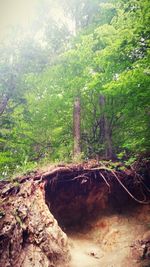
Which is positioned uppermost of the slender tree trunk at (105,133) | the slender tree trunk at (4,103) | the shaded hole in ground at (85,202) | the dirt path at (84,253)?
the slender tree trunk at (4,103)

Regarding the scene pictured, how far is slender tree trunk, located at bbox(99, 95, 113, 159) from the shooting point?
1350cm

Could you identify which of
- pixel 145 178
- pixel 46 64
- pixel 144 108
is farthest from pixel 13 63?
pixel 145 178

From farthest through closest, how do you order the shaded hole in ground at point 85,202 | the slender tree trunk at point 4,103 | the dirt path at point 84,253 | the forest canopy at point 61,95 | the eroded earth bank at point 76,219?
the slender tree trunk at point 4,103 < the forest canopy at point 61,95 < the shaded hole in ground at point 85,202 < the dirt path at point 84,253 < the eroded earth bank at point 76,219

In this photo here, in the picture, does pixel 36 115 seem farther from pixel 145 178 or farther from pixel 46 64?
pixel 145 178

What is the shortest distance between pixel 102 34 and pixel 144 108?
347 cm

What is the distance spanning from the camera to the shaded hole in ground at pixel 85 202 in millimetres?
10859

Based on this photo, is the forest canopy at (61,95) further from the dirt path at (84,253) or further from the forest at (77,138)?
the dirt path at (84,253)

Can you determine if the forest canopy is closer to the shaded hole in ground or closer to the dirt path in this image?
the shaded hole in ground

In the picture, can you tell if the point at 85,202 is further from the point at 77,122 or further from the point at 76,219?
the point at 77,122

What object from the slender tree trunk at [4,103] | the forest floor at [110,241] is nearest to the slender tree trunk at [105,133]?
the forest floor at [110,241]

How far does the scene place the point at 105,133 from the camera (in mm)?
14258

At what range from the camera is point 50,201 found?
35.2 ft

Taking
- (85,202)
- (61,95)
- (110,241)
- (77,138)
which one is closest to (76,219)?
(85,202)

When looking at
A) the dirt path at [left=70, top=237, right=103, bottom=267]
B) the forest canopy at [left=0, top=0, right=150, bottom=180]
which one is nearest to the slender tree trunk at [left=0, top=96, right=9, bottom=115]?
the forest canopy at [left=0, top=0, right=150, bottom=180]
